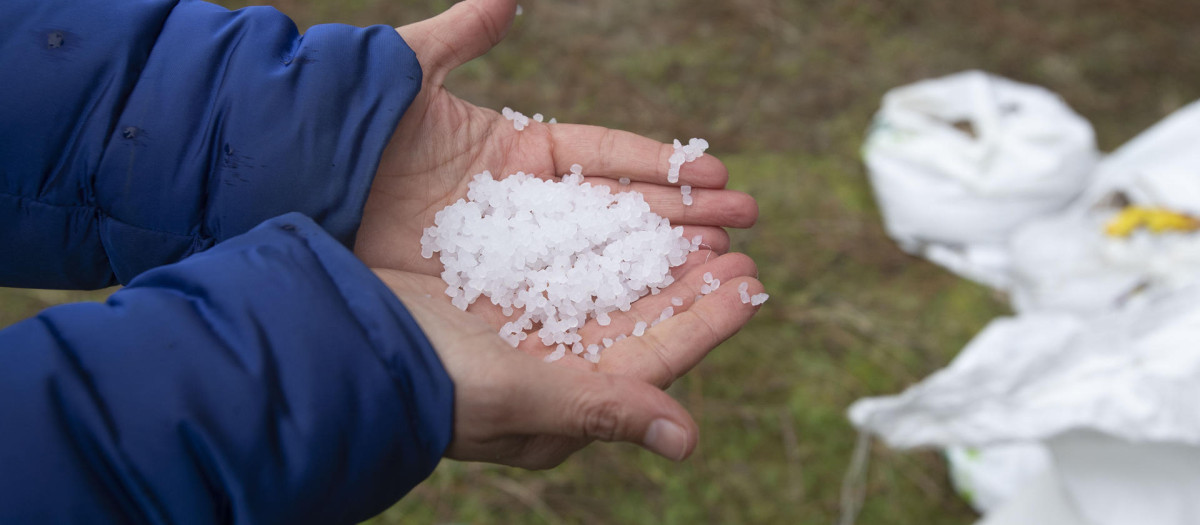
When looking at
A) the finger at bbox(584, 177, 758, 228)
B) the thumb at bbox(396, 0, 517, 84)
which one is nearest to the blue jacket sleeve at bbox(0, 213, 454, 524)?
the thumb at bbox(396, 0, 517, 84)

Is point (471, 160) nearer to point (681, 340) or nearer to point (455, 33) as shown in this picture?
point (455, 33)

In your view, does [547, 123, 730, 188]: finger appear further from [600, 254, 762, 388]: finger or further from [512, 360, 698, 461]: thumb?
[512, 360, 698, 461]: thumb

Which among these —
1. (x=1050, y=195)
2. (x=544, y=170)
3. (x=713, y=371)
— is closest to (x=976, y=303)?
(x=1050, y=195)

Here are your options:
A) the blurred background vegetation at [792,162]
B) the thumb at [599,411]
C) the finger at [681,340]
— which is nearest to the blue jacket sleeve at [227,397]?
the thumb at [599,411]

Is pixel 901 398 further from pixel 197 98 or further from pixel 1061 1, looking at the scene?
pixel 1061 1

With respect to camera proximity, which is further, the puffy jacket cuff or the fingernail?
the puffy jacket cuff

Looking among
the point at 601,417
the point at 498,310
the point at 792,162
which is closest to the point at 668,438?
the point at 601,417

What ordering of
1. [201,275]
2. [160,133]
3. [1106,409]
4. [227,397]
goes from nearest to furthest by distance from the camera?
[227,397]
[201,275]
[160,133]
[1106,409]
